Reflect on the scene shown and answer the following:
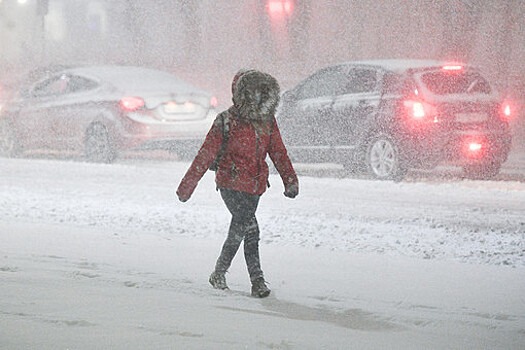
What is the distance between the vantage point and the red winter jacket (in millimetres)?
6113

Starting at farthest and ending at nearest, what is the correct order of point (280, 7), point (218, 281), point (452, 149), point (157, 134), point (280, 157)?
1. point (280, 7)
2. point (157, 134)
3. point (452, 149)
4. point (218, 281)
5. point (280, 157)

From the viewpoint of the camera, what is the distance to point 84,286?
630 centimetres

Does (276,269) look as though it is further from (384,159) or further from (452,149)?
(384,159)

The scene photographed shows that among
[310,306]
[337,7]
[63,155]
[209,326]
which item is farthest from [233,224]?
[337,7]

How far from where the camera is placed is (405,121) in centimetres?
1270

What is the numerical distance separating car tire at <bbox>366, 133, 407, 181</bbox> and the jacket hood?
6.77m

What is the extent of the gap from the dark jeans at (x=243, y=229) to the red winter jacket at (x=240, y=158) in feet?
0.21

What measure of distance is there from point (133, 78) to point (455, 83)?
513cm

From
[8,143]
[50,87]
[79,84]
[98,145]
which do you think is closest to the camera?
[98,145]

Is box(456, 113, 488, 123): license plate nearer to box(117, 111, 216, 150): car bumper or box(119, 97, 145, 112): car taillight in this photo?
box(117, 111, 216, 150): car bumper

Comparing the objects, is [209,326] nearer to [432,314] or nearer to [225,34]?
[432,314]

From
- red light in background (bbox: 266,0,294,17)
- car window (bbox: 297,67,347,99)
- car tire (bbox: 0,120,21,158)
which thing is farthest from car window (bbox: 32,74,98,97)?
red light in background (bbox: 266,0,294,17)

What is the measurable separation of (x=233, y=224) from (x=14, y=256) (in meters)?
1.95

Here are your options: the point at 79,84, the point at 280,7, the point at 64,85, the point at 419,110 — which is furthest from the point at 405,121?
→ the point at 280,7
